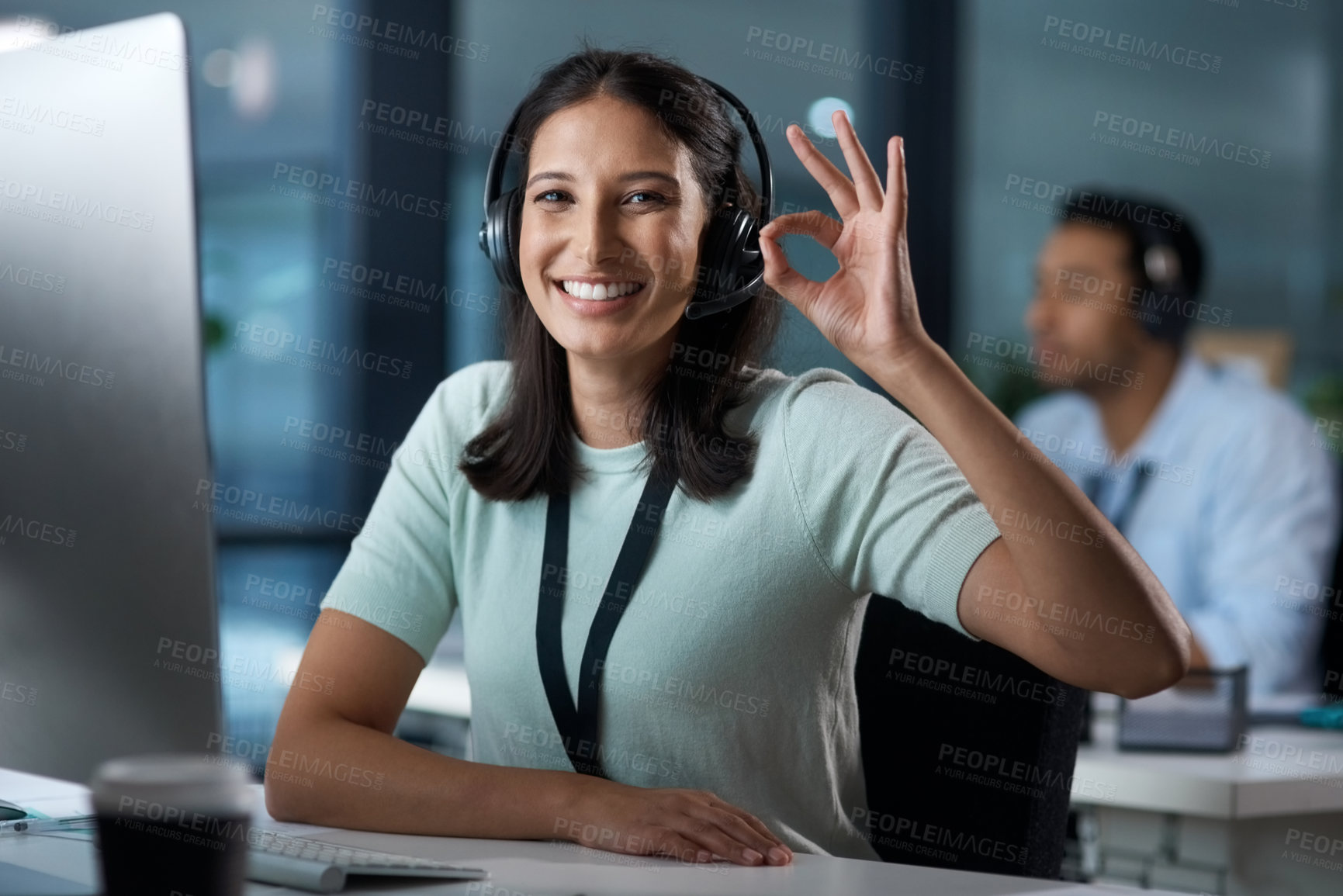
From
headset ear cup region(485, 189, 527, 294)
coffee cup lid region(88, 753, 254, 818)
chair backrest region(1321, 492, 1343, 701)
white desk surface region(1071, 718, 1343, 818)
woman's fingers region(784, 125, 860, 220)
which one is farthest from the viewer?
chair backrest region(1321, 492, 1343, 701)

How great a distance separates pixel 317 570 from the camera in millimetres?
3598

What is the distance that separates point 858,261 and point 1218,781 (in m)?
1.04

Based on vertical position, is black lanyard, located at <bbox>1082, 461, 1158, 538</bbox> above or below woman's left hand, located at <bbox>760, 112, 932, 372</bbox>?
above

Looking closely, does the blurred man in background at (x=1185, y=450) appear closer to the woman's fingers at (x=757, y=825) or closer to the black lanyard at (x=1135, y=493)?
the black lanyard at (x=1135, y=493)

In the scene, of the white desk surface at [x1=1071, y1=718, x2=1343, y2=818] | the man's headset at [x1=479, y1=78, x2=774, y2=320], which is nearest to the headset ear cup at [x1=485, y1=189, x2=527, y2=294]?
the man's headset at [x1=479, y1=78, x2=774, y2=320]

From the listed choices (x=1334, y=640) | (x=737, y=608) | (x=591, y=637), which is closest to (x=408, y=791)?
(x=591, y=637)

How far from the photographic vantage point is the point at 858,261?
1.17 m

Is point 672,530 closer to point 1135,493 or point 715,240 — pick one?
point 715,240

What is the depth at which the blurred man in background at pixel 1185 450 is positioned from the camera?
8.96 ft

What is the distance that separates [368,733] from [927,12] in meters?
3.62

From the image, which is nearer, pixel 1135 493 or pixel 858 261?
pixel 858 261

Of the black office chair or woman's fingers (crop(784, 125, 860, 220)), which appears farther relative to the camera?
the black office chair

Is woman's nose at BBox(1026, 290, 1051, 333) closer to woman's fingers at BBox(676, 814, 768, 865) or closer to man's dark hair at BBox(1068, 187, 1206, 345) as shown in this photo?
man's dark hair at BBox(1068, 187, 1206, 345)

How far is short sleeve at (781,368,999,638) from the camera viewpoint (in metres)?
1.14
